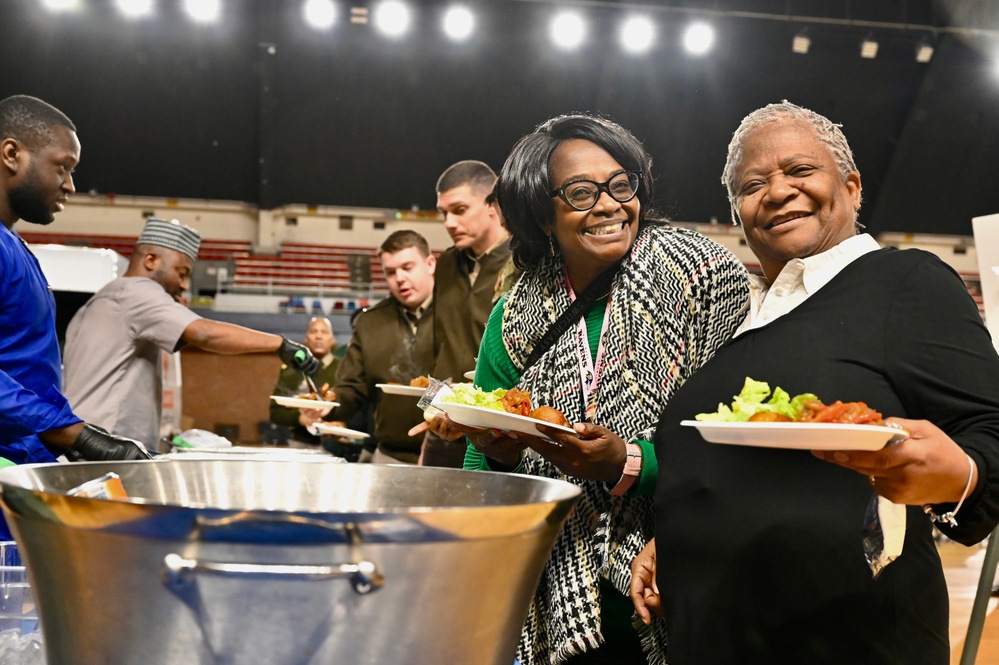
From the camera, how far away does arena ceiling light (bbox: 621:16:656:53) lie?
13078 millimetres

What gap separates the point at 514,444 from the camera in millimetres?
1467

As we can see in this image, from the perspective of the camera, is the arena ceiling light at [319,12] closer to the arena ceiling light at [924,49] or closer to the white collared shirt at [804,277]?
the arena ceiling light at [924,49]

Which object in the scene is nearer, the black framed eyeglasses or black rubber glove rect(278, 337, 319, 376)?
the black framed eyeglasses

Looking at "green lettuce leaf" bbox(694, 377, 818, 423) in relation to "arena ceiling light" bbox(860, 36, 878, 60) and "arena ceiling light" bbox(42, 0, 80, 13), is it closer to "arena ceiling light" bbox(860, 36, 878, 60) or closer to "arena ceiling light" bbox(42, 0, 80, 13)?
"arena ceiling light" bbox(860, 36, 878, 60)

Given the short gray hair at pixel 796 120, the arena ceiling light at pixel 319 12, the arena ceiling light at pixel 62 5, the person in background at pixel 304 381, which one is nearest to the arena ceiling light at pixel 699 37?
the arena ceiling light at pixel 319 12

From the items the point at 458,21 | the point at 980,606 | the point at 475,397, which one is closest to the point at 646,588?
the point at 475,397

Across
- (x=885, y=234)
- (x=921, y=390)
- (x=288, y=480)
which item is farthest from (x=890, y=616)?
(x=885, y=234)

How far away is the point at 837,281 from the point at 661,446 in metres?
0.32

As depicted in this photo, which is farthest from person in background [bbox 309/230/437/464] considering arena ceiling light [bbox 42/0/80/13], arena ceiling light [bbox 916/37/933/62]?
arena ceiling light [bbox 916/37/933/62]

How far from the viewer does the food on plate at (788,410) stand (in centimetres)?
91

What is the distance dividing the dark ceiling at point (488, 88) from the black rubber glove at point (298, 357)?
34.7 ft

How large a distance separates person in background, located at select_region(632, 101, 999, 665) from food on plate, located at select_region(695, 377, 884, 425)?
5cm

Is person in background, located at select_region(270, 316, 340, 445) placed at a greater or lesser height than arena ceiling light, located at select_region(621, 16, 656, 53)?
lesser

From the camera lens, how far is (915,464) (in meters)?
0.92
